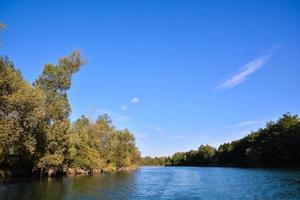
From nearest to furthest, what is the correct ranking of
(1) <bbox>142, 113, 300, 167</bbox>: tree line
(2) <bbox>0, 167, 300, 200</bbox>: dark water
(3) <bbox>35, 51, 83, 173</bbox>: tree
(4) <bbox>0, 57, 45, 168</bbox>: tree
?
(2) <bbox>0, 167, 300, 200</bbox>: dark water, (4) <bbox>0, 57, 45, 168</bbox>: tree, (3) <bbox>35, 51, 83, 173</bbox>: tree, (1) <bbox>142, 113, 300, 167</bbox>: tree line

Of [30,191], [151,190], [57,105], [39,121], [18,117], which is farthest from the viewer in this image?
[57,105]

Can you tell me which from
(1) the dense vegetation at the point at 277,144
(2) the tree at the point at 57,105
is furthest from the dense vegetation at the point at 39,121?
(1) the dense vegetation at the point at 277,144

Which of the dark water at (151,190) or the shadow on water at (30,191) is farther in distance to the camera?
the dark water at (151,190)

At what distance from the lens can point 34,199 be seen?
2856 centimetres

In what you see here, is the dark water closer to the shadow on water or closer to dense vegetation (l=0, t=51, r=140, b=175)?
the shadow on water

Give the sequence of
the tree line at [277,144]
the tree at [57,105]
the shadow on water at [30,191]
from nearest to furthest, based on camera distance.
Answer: the shadow on water at [30,191]
the tree at [57,105]
the tree line at [277,144]

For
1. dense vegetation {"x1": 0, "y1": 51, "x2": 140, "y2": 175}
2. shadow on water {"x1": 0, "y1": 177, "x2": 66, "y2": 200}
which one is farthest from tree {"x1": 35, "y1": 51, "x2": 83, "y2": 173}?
shadow on water {"x1": 0, "y1": 177, "x2": 66, "y2": 200}

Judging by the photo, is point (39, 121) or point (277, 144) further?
point (277, 144)

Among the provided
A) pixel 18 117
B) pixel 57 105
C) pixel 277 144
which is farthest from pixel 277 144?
pixel 18 117

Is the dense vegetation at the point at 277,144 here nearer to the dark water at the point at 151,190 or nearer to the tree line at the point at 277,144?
the tree line at the point at 277,144

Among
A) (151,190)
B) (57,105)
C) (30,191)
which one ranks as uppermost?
(57,105)

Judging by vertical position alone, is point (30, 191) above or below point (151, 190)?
above

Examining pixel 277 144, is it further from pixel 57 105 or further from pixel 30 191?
pixel 30 191

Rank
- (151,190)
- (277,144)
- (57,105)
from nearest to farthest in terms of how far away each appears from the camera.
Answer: (151,190) < (57,105) < (277,144)
